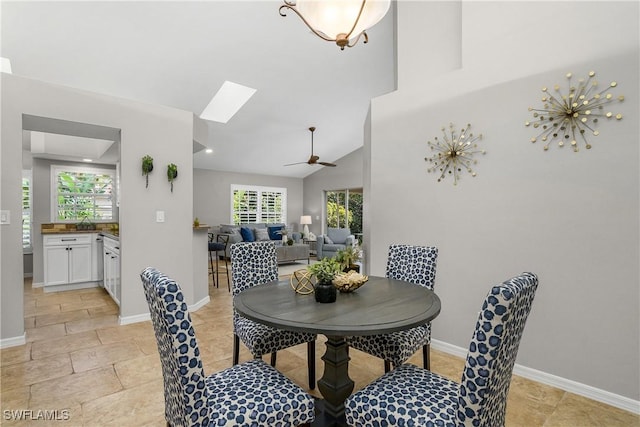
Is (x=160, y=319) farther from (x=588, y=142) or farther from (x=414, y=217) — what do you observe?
(x=588, y=142)

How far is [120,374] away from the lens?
2340 millimetres

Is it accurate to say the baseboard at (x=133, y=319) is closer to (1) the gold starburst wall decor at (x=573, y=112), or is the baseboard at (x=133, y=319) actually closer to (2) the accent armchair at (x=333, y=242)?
(1) the gold starburst wall decor at (x=573, y=112)

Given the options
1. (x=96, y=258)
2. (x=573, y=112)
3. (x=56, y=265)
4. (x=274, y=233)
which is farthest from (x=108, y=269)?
(x=573, y=112)

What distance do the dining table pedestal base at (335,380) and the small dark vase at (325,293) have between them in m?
0.30

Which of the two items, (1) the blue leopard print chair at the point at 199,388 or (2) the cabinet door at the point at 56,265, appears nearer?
(1) the blue leopard print chair at the point at 199,388

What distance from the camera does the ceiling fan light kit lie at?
1.65 m

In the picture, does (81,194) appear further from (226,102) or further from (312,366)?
(312,366)

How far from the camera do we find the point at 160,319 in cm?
112

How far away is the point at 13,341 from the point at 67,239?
2.36 m

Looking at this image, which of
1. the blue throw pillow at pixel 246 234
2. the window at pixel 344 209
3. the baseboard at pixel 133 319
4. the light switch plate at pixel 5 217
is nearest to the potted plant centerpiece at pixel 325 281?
the baseboard at pixel 133 319

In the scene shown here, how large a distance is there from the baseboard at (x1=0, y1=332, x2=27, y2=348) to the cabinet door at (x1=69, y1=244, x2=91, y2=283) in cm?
219

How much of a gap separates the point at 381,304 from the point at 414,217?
1627 millimetres

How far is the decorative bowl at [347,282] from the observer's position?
68.4 inches

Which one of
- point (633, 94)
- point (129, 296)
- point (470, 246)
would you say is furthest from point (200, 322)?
point (633, 94)
